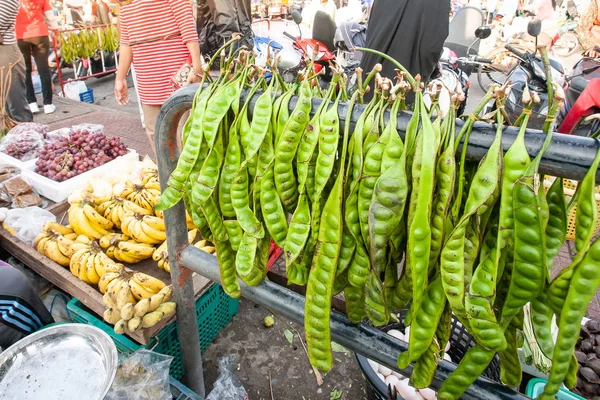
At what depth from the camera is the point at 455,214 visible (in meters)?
0.98

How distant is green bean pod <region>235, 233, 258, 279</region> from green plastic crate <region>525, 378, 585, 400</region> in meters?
1.83

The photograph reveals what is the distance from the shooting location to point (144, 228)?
2889mm

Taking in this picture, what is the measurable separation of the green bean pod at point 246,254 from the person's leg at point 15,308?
1656mm

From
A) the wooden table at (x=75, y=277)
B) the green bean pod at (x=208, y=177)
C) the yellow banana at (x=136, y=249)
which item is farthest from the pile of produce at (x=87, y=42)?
the green bean pod at (x=208, y=177)

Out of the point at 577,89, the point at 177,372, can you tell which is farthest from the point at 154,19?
the point at 577,89

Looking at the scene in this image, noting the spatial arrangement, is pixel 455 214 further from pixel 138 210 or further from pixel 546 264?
pixel 138 210

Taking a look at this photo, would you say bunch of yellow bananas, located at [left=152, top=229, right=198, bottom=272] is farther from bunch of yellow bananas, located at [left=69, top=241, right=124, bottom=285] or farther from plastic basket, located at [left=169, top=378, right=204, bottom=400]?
plastic basket, located at [left=169, top=378, right=204, bottom=400]

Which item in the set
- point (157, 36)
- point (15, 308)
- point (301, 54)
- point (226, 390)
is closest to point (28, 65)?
point (157, 36)

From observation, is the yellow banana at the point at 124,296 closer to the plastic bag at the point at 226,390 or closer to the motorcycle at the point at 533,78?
the plastic bag at the point at 226,390

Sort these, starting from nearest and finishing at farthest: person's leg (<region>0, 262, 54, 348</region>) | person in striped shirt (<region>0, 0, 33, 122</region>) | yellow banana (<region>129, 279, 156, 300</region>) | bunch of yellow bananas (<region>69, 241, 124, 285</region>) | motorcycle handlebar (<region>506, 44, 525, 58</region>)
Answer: person's leg (<region>0, 262, 54, 348</region>), yellow banana (<region>129, 279, 156, 300</region>), bunch of yellow bananas (<region>69, 241, 124, 285</region>), motorcycle handlebar (<region>506, 44, 525, 58</region>), person in striped shirt (<region>0, 0, 33, 122</region>)

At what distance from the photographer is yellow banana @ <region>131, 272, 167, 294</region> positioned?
2.51 m

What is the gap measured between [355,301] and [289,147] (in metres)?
0.56

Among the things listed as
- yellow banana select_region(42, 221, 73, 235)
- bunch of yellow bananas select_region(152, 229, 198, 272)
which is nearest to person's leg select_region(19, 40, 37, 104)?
yellow banana select_region(42, 221, 73, 235)

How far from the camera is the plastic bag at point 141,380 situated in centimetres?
198
